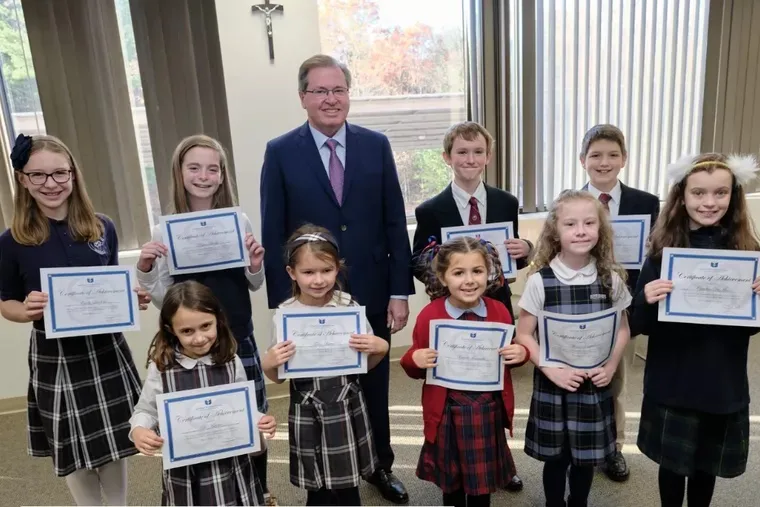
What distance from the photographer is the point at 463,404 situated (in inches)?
67.5

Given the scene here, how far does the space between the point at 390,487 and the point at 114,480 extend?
1.07m

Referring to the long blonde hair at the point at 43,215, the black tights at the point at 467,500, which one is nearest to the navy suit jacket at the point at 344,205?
the long blonde hair at the point at 43,215

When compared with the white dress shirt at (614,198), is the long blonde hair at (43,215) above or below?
above

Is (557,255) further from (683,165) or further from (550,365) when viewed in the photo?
(683,165)

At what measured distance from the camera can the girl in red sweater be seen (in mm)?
1685

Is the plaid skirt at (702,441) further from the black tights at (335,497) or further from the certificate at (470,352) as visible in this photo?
the black tights at (335,497)

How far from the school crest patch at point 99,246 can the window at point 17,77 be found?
1.73m

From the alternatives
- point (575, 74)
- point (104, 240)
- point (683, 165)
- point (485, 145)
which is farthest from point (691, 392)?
point (575, 74)

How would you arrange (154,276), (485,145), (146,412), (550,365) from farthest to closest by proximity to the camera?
(485,145)
(154,276)
(550,365)
(146,412)

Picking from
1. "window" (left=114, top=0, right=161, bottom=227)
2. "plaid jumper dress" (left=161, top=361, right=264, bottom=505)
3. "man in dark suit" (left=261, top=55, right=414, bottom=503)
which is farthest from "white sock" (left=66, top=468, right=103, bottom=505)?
A: "window" (left=114, top=0, right=161, bottom=227)

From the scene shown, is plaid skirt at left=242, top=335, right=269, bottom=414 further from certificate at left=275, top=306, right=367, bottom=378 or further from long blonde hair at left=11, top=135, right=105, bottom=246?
long blonde hair at left=11, top=135, right=105, bottom=246

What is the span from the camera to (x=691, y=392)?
1668mm

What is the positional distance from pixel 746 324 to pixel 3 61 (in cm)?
376

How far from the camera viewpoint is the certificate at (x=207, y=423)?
1457 mm
